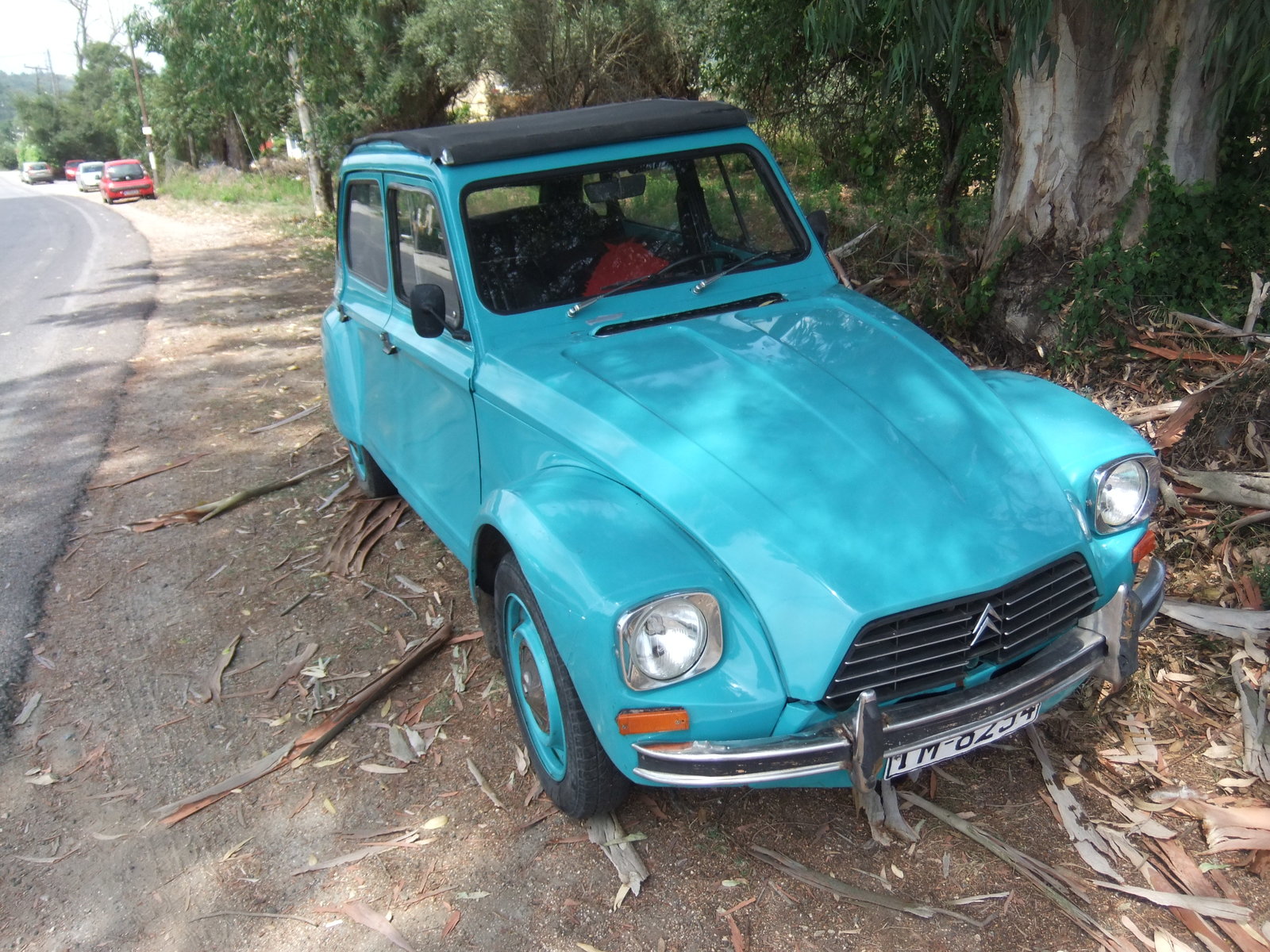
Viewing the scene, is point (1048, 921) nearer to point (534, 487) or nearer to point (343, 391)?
point (534, 487)

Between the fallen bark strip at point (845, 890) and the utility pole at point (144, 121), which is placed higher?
the utility pole at point (144, 121)

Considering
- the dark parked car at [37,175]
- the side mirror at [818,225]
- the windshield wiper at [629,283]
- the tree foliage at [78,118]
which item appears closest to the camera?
the windshield wiper at [629,283]

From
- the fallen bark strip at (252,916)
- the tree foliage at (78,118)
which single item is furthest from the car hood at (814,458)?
the tree foliage at (78,118)

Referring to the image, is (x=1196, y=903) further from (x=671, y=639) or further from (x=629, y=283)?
(x=629, y=283)

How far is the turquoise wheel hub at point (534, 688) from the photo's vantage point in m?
2.88

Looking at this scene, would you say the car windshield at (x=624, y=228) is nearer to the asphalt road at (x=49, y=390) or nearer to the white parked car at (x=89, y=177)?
the asphalt road at (x=49, y=390)

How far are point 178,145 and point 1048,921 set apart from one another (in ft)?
178

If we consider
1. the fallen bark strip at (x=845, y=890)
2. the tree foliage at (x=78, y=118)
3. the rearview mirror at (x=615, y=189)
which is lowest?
the fallen bark strip at (x=845, y=890)

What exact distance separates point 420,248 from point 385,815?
2141 millimetres

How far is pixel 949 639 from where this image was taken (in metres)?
2.48

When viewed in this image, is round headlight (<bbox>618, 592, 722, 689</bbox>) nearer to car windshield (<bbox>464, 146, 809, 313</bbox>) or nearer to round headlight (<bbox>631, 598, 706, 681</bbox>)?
round headlight (<bbox>631, 598, 706, 681</bbox>)

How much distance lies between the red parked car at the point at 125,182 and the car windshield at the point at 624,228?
124ft

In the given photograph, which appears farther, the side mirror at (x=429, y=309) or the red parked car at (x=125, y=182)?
the red parked car at (x=125, y=182)

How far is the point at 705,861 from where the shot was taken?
2883mm
